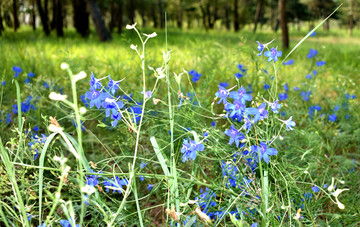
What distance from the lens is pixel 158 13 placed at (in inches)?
957

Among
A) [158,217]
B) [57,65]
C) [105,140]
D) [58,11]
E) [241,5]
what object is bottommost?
[158,217]

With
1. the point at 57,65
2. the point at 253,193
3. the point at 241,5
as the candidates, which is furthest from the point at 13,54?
the point at 241,5

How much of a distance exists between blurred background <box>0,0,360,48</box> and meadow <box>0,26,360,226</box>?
2.76ft

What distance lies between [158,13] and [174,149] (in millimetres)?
23734

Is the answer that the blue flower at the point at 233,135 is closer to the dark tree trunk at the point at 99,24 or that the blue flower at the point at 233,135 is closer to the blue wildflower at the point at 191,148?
the blue wildflower at the point at 191,148

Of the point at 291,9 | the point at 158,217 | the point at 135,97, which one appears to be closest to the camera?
the point at 158,217

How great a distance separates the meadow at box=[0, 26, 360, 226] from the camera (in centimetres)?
119

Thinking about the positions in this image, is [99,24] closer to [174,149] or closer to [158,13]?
[174,149]

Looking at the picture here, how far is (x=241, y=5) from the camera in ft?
87.5

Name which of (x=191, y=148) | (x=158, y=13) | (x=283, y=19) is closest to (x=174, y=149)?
(x=191, y=148)

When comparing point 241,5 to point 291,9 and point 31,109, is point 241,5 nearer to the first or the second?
point 291,9

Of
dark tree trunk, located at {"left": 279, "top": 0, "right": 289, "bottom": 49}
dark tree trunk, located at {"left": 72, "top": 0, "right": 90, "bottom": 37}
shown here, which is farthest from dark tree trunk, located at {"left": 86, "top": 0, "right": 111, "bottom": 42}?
dark tree trunk, located at {"left": 279, "top": 0, "right": 289, "bottom": 49}

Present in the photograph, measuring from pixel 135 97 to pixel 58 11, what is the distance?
10.1 m

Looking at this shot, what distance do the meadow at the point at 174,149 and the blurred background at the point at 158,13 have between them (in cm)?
84
